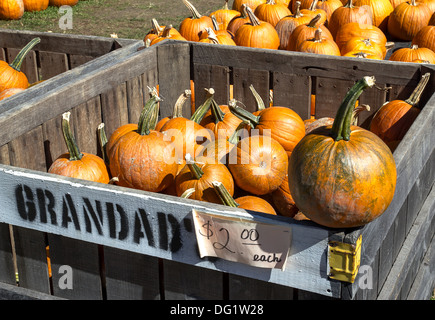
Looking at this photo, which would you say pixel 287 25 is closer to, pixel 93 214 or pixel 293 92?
pixel 293 92

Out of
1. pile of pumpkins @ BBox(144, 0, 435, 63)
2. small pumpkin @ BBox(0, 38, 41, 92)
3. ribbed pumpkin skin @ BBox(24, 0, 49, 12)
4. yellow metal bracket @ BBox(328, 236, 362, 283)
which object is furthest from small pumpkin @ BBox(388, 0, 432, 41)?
ribbed pumpkin skin @ BBox(24, 0, 49, 12)

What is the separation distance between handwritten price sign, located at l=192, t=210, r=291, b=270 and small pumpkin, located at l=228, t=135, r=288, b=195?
2.65 feet

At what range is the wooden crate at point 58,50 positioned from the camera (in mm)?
4402

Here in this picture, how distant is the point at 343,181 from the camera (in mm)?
1956

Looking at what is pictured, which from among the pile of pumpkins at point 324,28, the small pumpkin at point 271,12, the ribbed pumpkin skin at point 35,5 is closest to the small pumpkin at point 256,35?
the pile of pumpkins at point 324,28

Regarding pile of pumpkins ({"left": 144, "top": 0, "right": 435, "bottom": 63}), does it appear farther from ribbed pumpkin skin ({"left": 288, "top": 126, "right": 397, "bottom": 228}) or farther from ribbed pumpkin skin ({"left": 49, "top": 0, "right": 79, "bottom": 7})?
ribbed pumpkin skin ({"left": 49, "top": 0, "right": 79, "bottom": 7})

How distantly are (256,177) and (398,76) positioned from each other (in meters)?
1.31

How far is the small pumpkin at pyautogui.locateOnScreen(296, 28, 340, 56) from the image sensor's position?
4.63 meters

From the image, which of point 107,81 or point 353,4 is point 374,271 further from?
point 353,4

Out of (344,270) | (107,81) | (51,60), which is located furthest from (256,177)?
(51,60)

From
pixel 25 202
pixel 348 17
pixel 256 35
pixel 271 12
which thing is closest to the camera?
pixel 25 202

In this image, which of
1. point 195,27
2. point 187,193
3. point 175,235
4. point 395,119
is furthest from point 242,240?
point 195,27

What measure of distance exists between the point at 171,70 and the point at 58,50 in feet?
3.34

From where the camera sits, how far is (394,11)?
18.6 ft
